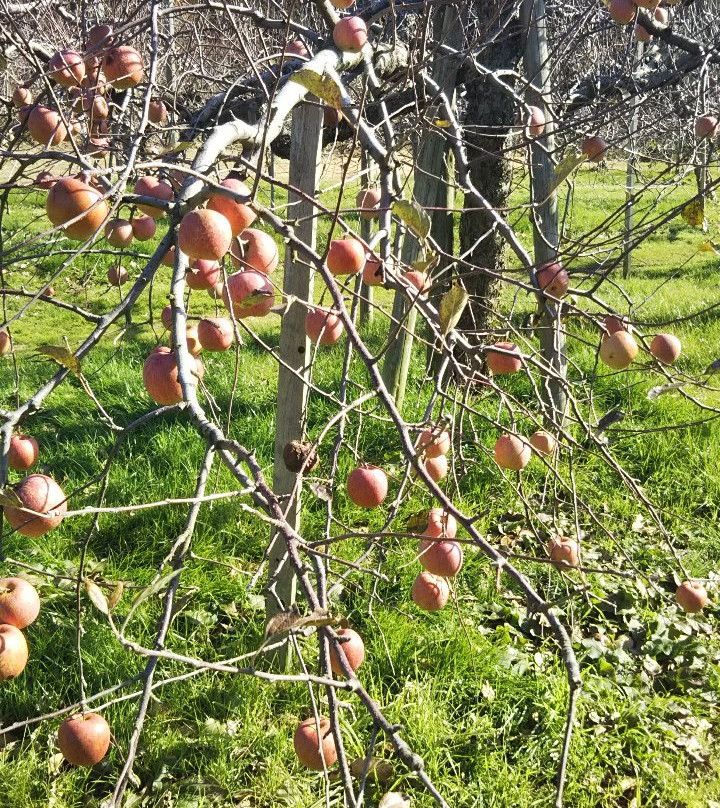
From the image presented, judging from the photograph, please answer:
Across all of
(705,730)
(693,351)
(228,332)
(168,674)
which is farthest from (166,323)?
(693,351)

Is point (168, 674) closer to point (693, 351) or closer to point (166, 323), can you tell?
point (166, 323)

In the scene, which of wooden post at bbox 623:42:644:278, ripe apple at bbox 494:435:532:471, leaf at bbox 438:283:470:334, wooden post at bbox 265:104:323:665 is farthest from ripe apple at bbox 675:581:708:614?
leaf at bbox 438:283:470:334

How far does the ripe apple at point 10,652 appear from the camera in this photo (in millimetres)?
979

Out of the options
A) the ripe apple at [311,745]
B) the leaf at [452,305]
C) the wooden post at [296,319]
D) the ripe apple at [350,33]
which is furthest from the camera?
the wooden post at [296,319]

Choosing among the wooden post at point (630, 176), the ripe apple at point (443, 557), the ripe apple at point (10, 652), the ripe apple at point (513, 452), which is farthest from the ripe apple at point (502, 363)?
the ripe apple at point (10, 652)

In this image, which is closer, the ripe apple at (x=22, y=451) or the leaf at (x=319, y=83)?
the leaf at (x=319, y=83)

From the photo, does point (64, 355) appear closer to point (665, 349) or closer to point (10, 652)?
point (10, 652)

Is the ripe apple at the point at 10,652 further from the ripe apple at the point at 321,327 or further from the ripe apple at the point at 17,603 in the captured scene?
the ripe apple at the point at 321,327

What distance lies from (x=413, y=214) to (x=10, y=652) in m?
0.77

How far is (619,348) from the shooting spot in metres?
1.52

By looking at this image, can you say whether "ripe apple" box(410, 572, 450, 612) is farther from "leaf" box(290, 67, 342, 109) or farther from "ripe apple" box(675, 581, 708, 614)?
"leaf" box(290, 67, 342, 109)

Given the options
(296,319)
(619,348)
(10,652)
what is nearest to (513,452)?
(619,348)

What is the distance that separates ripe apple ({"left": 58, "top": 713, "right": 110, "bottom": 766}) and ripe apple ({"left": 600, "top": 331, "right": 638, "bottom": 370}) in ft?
3.73

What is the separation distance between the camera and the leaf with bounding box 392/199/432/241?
917 millimetres
